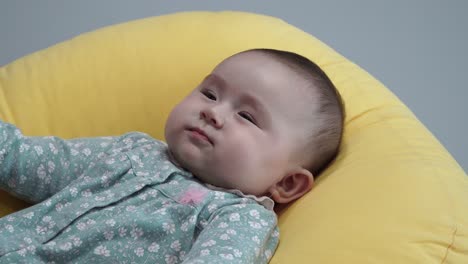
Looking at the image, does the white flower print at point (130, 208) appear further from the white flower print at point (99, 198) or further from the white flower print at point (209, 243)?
the white flower print at point (209, 243)

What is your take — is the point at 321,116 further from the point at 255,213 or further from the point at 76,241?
the point at 76,241

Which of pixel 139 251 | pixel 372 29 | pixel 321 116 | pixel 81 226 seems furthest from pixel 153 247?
pixel 372 29

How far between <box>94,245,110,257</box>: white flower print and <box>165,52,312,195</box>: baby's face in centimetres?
19

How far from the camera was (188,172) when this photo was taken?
1079 mm

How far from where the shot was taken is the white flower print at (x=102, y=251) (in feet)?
3.20

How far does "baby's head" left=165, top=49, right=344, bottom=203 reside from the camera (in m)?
1.04

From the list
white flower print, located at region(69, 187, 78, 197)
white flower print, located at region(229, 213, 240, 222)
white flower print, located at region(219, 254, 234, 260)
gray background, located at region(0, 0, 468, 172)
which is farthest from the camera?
gray background, located at region(0, 0, 468, 172)

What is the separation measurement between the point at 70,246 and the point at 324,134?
0.45m

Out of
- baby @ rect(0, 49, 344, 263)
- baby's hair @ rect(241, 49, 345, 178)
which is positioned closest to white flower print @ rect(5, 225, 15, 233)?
baby @ rect(0, 49, 344, 263)

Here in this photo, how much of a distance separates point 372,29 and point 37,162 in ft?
3.26

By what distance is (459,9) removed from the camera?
1.73m

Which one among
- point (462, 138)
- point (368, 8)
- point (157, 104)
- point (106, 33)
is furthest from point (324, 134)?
point (462, 138)

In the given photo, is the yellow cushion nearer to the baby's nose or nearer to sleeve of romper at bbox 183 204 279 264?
sleeve of romper at bbox 183 204 279 264

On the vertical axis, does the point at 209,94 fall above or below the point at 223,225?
above
